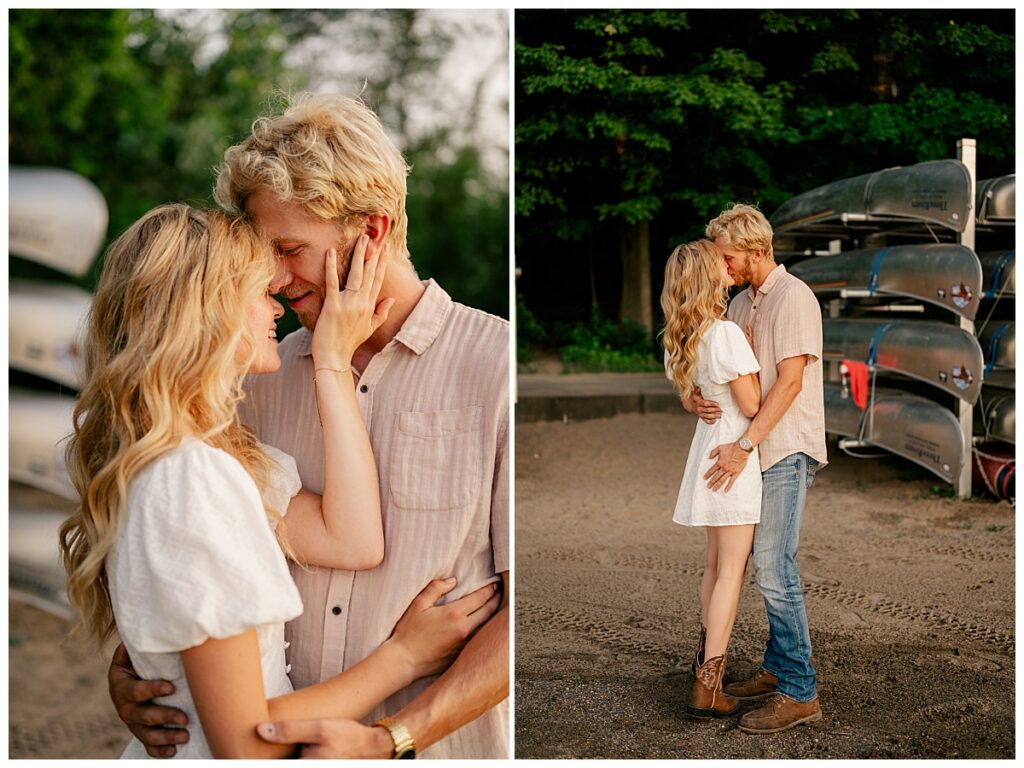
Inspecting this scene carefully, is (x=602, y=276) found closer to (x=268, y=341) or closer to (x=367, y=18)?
(x=367, y=18)

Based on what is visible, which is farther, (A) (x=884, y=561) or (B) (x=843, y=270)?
(B) (x=843, y=270)

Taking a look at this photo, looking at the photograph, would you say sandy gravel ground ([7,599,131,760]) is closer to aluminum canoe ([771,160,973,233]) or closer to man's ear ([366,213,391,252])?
man's ear ([366,213,391,252])

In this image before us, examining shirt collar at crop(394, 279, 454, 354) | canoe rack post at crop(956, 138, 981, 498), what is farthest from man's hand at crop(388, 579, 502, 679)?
canoe rack post at crop(956, 138, 981, 498)

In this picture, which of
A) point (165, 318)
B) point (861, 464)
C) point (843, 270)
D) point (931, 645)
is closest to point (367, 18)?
point (843, 270)

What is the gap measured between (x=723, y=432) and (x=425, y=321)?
110cm

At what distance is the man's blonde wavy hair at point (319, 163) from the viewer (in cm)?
163

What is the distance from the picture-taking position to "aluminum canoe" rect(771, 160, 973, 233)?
14.3ft

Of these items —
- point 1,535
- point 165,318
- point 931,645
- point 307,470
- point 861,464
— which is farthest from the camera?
point 861,464

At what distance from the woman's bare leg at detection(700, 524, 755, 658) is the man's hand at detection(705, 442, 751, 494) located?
0.47 feet

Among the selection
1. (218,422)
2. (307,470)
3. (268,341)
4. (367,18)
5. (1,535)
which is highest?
(367,18)

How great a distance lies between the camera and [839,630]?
3643mm

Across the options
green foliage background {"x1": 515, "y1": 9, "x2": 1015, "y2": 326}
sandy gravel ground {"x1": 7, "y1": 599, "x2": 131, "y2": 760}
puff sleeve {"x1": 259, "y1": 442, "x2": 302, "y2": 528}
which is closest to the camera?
puff sleeve {"x1": 259, "y1": 442, "x2": 302, "y2": 528}

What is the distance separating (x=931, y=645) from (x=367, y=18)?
14.7 ft

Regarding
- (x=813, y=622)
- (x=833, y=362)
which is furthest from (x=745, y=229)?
(x=833, y=362)
